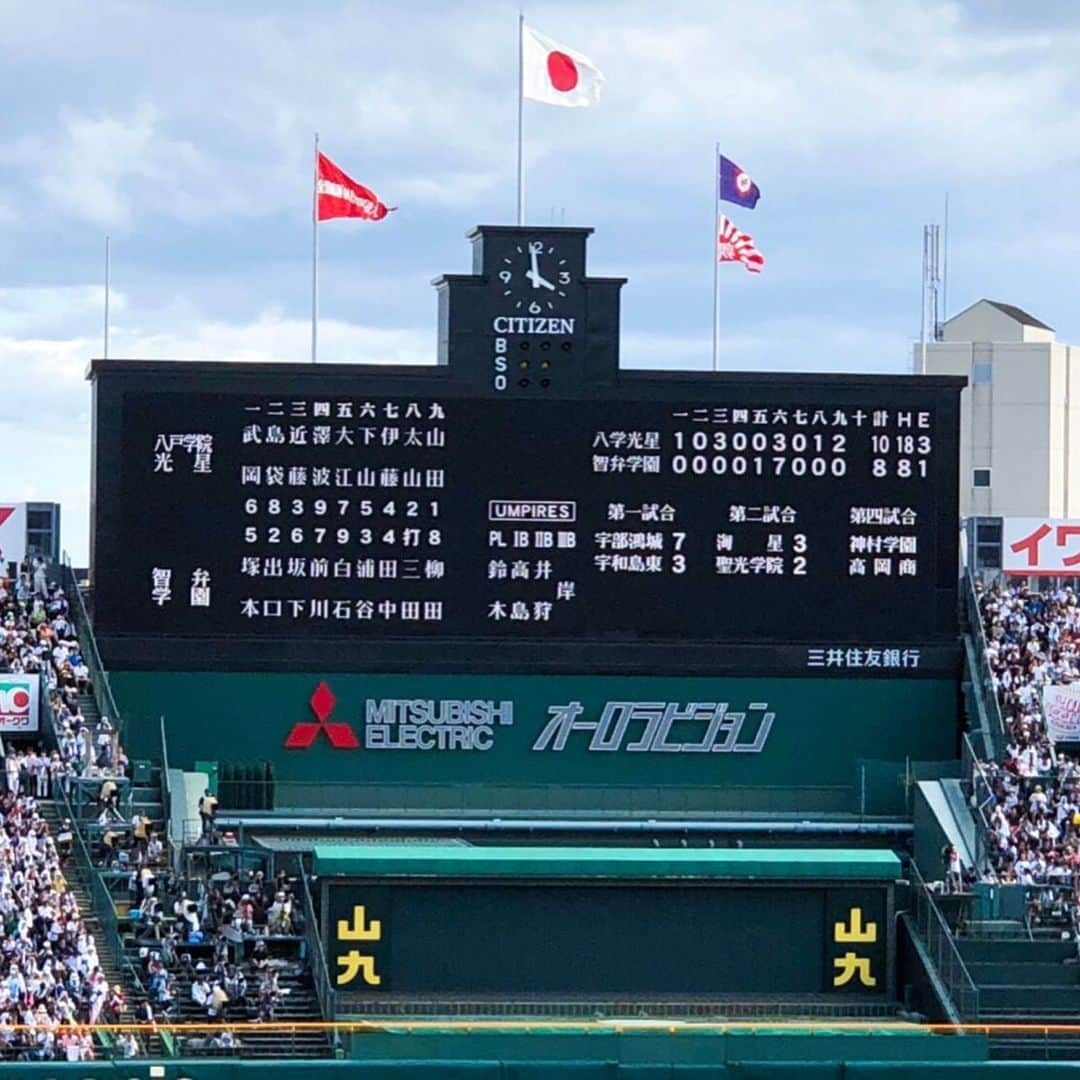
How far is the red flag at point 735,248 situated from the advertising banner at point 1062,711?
8.26 metres

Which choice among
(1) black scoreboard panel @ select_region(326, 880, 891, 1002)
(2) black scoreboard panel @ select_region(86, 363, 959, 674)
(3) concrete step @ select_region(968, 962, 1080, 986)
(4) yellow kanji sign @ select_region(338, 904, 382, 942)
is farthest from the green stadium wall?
(3) concrete step @ select_region(968, 962, 1080, 986)

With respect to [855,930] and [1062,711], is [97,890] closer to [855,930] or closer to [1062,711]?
[855,930]

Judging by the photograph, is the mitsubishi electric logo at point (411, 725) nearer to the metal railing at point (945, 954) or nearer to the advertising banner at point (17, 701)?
Answer: the advertising banner at point (17, 701)

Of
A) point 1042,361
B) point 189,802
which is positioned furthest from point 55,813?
point 1042,361

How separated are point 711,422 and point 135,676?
9533 millimetres

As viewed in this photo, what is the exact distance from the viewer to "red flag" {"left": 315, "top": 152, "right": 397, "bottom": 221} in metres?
55.1

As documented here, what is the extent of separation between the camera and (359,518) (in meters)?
53.2

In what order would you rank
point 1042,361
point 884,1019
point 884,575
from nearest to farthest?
1. point 884,1019
2. point 884,575
3. point 1042,361

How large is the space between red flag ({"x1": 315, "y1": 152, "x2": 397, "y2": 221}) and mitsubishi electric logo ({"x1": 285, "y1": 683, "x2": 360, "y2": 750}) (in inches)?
297

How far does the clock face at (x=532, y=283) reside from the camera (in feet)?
175

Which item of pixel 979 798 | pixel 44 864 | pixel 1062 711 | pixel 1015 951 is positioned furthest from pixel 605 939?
pixel 1062 711

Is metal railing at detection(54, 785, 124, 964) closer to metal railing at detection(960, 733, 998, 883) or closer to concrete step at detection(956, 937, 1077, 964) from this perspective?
concrete step at detection(956, 937, 1077, 964)

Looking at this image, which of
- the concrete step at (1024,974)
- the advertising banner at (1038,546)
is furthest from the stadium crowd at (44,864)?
the advertising banner at (1038,546)

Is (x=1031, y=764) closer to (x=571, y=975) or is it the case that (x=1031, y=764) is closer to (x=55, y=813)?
(x=571, y=975)
